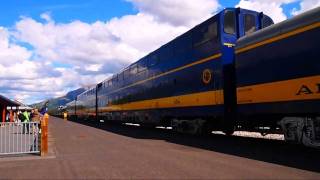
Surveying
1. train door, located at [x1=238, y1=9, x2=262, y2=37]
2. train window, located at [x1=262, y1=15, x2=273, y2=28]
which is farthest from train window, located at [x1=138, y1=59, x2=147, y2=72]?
train door, located at [x1=238, y1=9, x2=262, y2=37]

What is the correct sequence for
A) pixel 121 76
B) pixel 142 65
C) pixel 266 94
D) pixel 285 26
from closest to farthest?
pixel 285 26 < pixel 266 94 < pixel 142 65 < pixel 121 76

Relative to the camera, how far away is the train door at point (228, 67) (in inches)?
586

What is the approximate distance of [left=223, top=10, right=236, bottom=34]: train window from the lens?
611 inches

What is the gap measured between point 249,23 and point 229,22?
90cm

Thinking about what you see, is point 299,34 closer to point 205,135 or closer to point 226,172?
point 226,172

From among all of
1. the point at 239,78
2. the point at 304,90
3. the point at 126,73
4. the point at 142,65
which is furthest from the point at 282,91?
the point at 126,73

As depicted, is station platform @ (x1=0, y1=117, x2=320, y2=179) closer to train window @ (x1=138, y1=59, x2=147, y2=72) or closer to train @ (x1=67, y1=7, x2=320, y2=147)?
train @ (x1=67, y1=7, x2=320, y2=147)

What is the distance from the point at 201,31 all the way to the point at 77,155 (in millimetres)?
7401

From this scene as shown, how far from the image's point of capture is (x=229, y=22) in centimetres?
1566

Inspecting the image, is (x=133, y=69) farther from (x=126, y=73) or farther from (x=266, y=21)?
(x=266, y=21)

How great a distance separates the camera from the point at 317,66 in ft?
34.3

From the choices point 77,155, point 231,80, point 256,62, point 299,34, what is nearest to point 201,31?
point 231,80

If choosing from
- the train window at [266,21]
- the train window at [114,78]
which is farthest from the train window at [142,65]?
the train window at [266,21]

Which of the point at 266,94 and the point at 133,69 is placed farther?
the point at 133,69
